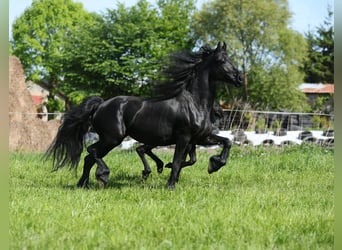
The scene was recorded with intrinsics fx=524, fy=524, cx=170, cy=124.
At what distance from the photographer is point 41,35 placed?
4981 cm

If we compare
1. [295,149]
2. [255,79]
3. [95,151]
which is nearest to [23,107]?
[295,149]

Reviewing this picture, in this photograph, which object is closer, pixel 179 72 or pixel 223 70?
pixel 223 70

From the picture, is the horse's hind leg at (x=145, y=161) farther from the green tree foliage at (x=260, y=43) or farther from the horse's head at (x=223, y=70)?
the green tree foliage at (x=260, y=43)

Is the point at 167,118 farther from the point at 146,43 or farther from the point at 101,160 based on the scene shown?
the point at 146,43

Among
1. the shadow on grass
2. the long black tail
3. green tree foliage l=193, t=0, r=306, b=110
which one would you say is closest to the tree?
green tree foliage l=193, t=0, r=306, b=110

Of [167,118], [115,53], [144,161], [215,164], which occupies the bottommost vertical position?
[144,161]

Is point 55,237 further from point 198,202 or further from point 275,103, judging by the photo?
point 275,103

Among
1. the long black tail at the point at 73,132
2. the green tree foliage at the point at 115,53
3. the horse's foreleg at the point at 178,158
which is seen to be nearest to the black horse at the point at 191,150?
the horse's foreleg at the point at 178,158

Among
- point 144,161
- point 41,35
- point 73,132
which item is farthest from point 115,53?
point 73,132

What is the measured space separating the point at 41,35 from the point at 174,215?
46961 millimetres

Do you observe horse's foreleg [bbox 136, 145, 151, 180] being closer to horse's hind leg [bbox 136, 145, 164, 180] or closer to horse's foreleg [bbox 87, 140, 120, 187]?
horse's hind leg [bbox 136, 145, 164, 180]

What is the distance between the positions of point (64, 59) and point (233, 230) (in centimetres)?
4169

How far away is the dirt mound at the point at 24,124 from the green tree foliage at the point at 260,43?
27.0 m

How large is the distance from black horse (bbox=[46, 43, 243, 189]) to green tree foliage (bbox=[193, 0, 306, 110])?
125 feet
